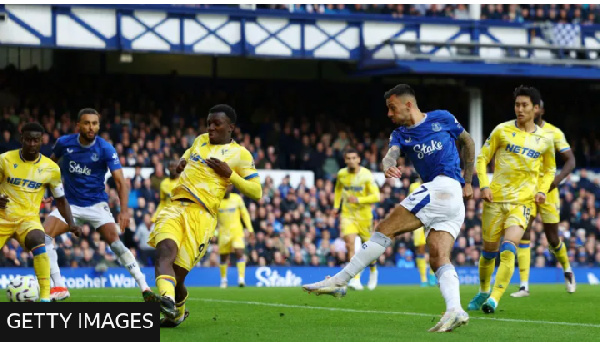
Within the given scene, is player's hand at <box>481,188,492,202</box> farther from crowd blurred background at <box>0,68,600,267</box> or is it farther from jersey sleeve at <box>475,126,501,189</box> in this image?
crowd blurred background at <box>0,68,600,267</box>

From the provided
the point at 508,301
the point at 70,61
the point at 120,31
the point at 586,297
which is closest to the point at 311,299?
the point at 508,301

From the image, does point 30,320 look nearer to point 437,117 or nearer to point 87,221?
point 437,117

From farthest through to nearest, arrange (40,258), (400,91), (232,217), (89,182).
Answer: (232,217) → (89,182) → (40,258) → (400,91)

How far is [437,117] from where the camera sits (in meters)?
11.0

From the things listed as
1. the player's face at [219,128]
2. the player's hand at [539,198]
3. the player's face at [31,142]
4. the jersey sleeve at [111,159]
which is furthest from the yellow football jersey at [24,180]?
the player's hand at [539,198]

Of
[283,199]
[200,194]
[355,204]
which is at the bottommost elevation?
[355,204]

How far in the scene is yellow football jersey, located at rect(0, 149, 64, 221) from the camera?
44.7 feet

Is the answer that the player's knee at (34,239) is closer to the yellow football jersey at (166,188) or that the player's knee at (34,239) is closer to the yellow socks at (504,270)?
the yellow socks at (504,270)

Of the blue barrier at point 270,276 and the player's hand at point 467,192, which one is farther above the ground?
the player's hand at point 467,192

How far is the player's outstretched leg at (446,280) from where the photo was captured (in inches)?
404

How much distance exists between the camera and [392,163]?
10.5 metres

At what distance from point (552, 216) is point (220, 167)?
854 cm

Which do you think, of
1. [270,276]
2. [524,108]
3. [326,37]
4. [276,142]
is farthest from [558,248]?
[326,37]

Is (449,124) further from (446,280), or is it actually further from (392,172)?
(446,280)
